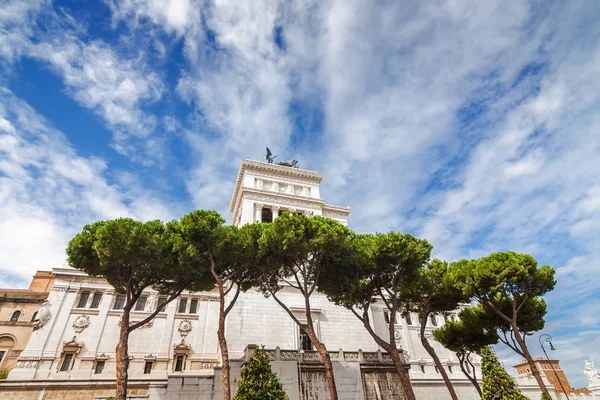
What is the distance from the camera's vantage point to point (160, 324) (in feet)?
93.3

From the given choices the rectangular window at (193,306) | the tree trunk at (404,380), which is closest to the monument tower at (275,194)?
A: the rectangular window at (193,306)

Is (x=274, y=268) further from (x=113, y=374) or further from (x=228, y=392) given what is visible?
(x=113, y=374)

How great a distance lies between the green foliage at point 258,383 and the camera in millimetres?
15617

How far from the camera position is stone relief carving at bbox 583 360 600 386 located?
97.3 feet

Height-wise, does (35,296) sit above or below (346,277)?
above

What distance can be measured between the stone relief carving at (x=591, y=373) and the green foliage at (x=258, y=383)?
1204 inches

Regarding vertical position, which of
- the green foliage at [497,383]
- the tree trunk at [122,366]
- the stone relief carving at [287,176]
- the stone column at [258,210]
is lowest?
the green foliage at [497,383]

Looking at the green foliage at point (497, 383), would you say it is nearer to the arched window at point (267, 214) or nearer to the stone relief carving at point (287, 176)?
the arched window at point (267, 214)

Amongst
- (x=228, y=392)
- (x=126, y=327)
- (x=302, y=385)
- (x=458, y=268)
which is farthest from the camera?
(x=458, y=268)

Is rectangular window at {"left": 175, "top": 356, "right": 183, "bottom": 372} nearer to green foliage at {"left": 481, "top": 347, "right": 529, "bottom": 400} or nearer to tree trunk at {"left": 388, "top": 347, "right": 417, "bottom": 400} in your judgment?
tree trunk at {"left": 388, "top": 347, "right": 417, "bottom": 400}

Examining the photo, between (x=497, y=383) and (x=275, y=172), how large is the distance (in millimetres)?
Answer: 29299

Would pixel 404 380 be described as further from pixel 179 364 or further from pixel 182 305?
pixel 182 305

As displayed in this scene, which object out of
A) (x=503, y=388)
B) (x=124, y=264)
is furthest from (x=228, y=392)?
(x=503, y=388)

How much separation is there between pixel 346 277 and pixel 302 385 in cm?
729
